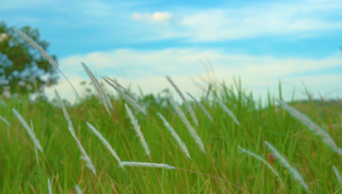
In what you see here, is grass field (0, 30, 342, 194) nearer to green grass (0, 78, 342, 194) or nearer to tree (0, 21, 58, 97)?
green grass (0, 78, 342, 194)

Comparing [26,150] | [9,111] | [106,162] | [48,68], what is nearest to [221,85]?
[106,162]

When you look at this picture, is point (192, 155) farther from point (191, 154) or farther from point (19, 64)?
point (19, 64)

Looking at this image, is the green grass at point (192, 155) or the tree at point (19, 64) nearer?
the green grass at point (192, 155)

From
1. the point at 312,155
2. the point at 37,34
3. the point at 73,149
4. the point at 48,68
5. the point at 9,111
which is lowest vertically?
the point at 312,155

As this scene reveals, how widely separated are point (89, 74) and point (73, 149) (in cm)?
216

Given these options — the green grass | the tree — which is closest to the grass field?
the green grass

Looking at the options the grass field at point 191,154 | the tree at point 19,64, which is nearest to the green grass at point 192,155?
the grass field at point 191,154

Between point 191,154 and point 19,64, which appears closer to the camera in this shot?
point 191,154

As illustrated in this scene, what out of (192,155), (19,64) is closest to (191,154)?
(192,155)

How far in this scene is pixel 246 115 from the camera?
12.6ft

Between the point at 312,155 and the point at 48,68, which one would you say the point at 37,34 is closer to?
the point at 48,68

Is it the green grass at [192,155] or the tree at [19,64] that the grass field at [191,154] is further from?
the tree at [19,64]

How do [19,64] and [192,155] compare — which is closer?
[192,155]

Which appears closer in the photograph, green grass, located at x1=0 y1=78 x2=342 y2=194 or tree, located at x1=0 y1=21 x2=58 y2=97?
green grass, located at x1=0 y1=78 x2=342 y2=194
